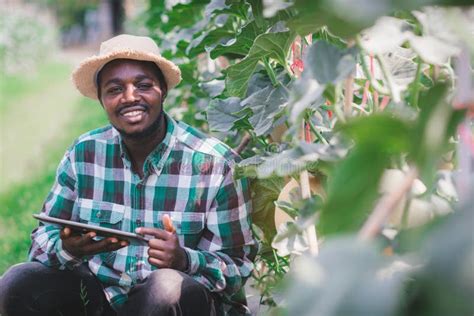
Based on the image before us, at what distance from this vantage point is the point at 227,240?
2.61 metres

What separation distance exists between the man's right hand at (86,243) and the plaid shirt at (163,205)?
0.35ft

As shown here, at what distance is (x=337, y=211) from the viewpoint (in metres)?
1.01

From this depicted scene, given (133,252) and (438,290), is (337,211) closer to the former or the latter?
(438,290)

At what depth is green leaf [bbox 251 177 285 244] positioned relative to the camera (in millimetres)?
2684

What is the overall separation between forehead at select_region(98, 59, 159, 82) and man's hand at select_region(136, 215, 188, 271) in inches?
19.4

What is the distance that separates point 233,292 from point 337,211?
1.67m

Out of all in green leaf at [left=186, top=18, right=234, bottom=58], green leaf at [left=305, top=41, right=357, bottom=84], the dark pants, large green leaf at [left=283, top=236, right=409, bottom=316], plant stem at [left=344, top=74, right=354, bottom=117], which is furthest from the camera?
green leaf at [left=186, top=18, right=234, bottom=58]

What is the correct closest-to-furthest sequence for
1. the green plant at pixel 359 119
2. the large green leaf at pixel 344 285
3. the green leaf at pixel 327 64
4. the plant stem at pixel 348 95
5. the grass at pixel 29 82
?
the large green leaf at pixel 344 285 → the green plant at pixel 359 119 → the green leaf at pixel 327 64 → the plant stem at pixel 348 95 → the grass at pixel 29 82

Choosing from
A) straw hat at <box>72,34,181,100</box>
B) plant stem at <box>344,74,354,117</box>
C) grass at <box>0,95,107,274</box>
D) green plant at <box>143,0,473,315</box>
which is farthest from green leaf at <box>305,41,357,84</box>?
grass at <box>0,95,107,274</box>

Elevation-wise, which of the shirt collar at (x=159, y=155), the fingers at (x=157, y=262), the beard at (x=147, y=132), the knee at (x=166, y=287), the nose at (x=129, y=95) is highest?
the nose at (x=129, y=95)

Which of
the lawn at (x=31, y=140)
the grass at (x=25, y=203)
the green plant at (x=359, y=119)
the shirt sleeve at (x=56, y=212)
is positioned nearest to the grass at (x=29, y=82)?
the lawn at (x=31, y=140)

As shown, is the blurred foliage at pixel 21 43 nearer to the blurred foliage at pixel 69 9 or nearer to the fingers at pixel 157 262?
the blurred foliage at pixel 69 9

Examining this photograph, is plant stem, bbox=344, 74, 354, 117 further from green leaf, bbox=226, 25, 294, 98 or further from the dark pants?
the dark pants

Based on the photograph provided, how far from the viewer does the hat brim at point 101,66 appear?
2607 mm
